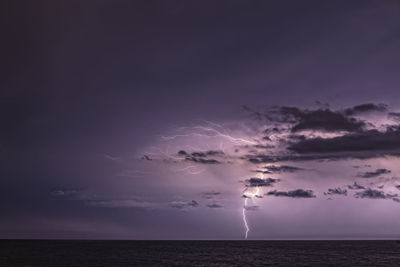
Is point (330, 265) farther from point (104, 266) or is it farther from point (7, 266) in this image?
point (7, 266)

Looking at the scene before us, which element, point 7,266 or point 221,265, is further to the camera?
point 221,265

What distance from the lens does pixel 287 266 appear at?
8450cm

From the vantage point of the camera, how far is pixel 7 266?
250 ft

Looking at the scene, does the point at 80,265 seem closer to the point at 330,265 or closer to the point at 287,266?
the point at 287,266

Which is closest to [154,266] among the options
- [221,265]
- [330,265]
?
[221,265]

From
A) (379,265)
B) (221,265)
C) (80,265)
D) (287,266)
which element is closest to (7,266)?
(80,265)

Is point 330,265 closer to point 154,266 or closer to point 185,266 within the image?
point 185,266

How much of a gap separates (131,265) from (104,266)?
213 inches

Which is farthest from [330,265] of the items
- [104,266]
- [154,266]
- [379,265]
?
[104,266]

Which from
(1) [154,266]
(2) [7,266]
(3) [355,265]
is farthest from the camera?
(3) [355,265]

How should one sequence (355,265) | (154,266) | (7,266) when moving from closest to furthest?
(7,266), (154,266), (355,265)

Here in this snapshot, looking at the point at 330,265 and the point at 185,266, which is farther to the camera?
the point at 330,265

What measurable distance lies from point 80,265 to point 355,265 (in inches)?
2269

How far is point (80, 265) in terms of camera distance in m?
82.0
